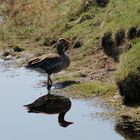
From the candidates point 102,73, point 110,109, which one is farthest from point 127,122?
point 102,73

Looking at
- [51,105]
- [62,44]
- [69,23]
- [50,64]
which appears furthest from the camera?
[69,23]

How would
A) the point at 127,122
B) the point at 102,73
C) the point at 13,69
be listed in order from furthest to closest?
1. the point at 13,69
2. the point at 102,73
3. the point at 127,122

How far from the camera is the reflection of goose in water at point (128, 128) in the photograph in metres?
13.1

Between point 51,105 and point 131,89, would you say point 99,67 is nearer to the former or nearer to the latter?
point 51,105

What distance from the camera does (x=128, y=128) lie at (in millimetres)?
13570

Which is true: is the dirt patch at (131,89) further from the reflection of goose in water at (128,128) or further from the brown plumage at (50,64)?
the brown plumage at (50,64)

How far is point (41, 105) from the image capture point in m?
15.7

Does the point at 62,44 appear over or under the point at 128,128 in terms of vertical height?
over

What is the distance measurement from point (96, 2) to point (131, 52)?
599cm

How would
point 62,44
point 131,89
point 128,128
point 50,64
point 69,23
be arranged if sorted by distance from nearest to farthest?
point 128,128 < point 131,89 < point 50,64 < point 62,44 < point 69,23

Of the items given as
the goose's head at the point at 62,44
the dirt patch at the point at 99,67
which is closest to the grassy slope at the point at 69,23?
the dirt patch at the point at 99,67

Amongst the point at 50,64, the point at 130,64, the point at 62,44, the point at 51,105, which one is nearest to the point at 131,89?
the point at 130,64

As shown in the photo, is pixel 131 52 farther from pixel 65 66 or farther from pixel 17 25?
pixel 17 25

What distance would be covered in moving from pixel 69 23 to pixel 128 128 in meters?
8.65
